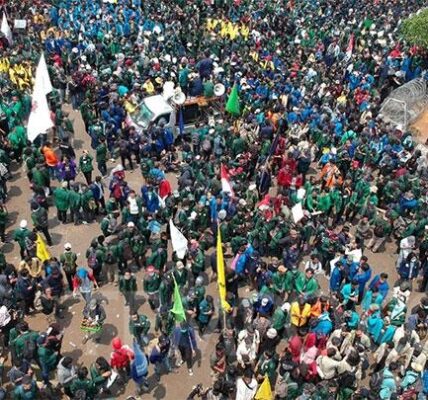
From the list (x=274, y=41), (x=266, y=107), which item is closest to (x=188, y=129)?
(x=266, y=107)

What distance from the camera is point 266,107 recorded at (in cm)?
1888

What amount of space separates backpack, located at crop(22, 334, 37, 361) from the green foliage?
60.7 ft

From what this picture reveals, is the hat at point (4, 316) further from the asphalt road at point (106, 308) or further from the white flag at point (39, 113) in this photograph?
the white flag at point (39, 113)

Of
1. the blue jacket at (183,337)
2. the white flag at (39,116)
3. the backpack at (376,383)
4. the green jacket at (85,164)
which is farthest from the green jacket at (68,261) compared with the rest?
the backpack at (376,383)

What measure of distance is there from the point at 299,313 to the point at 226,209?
3.43 meters

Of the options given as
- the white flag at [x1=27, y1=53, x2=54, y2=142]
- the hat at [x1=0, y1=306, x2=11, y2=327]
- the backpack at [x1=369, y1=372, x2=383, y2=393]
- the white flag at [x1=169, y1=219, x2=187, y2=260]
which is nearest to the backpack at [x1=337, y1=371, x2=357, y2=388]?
the backpack at [x1=369, y1=372, x2=383, y2=393]

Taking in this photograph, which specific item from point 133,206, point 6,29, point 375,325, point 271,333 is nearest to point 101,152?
point 133,206

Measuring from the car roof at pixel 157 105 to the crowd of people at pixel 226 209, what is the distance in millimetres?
574

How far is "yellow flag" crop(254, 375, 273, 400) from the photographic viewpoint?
32.3 ft

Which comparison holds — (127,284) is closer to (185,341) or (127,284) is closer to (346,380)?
(185,341)

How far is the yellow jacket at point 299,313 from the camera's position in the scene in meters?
11.7

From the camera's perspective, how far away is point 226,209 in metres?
14.1

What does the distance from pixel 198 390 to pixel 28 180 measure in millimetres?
9308

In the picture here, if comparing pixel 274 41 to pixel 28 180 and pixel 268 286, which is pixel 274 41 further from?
pixel 268 286
